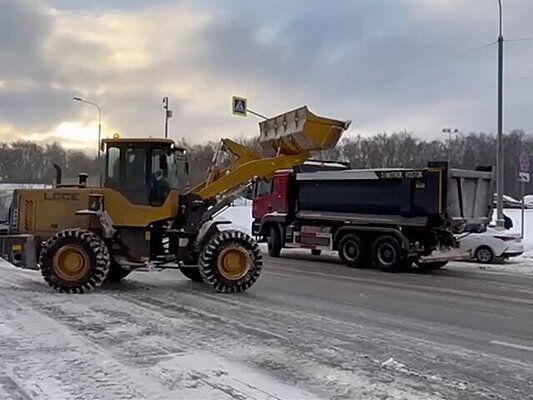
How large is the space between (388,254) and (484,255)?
11.1 ft

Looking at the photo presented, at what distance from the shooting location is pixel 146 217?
1261cm

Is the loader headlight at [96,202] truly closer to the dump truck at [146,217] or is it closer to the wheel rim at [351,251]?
the dump truck at [146,217]

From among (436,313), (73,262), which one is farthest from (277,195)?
(436,313)

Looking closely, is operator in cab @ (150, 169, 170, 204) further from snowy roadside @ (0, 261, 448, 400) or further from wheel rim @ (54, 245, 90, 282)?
snowy roadside @ (0, 261, 448, 400)

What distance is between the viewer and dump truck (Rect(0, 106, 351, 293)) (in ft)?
39.3

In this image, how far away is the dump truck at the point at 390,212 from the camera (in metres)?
16.8

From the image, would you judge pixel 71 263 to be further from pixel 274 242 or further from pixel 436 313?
pixel 274 242

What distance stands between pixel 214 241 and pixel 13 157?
95224 millimetres

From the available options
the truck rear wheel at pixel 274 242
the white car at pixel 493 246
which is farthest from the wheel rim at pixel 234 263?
the truck rear wheel at pixel 274 242

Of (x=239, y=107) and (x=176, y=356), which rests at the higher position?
(x=239, y=107)

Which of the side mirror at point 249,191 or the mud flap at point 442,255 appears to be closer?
the side mirror at point 249,191

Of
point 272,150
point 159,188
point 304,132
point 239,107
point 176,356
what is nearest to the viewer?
point 176,356

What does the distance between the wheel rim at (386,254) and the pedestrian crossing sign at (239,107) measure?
11.6 metres

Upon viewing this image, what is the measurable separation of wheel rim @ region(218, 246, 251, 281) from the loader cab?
61.2 inches
